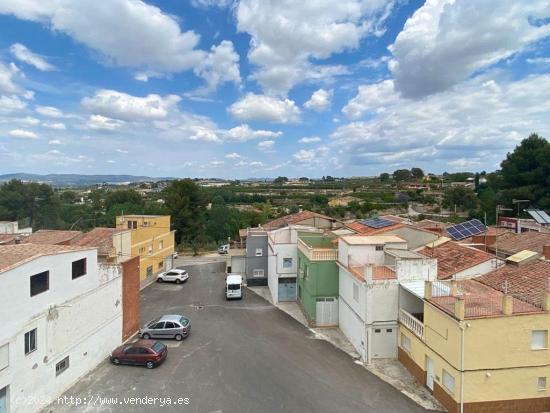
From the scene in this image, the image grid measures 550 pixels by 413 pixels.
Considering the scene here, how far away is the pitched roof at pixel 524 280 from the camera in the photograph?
51.2 ft

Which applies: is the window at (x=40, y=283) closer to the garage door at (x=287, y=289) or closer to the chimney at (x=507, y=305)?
the garage door at (x=287, y=289)

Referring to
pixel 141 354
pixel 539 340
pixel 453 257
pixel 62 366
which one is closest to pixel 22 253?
pixel 62 366

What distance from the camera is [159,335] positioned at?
21.5m

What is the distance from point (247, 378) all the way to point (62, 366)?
7965 mm

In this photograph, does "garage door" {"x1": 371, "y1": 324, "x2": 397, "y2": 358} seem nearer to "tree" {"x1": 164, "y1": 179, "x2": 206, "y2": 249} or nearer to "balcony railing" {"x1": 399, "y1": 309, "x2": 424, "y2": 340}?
"balcony railing" {"x1": 399, "y1": 309, "x2": 424, "y2": 340}

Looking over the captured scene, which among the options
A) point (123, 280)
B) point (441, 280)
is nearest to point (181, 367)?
point (123, 280)

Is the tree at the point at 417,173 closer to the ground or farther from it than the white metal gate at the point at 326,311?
farther from it

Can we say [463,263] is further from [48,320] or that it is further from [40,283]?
[40,283]

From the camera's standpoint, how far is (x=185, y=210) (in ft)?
176

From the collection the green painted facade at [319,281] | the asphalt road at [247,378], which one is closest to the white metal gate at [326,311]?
the green painted facade at [319,281]

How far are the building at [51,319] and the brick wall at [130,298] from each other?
1.96 feet

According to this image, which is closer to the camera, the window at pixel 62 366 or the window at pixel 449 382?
the window at pixel 449 382

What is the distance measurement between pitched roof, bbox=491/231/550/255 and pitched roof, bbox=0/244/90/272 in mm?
26451

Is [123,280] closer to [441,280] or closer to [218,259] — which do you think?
[441,280]
